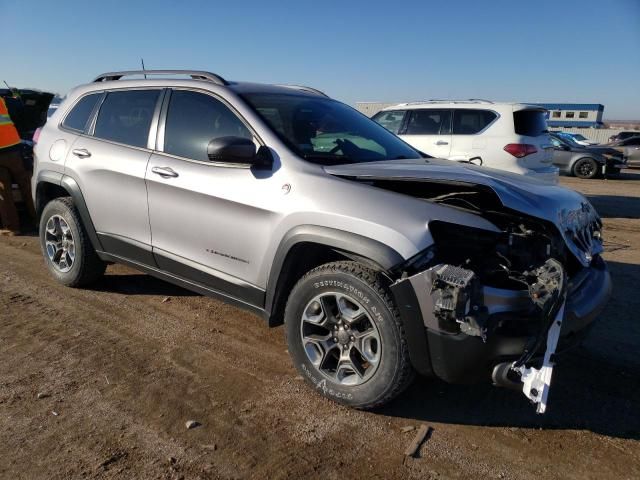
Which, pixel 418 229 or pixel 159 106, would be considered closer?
pixel 418 229

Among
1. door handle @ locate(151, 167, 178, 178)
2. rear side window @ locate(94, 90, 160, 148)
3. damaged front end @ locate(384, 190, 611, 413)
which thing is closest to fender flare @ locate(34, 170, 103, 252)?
rear side window @ locate(94, 90, 160, 148)

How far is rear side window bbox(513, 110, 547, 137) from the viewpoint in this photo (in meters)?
8.70

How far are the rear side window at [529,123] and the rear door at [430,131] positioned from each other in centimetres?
116

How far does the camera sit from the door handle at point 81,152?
4.45 meters

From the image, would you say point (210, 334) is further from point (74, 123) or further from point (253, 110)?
point (74, 123)

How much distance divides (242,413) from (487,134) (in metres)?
7.29

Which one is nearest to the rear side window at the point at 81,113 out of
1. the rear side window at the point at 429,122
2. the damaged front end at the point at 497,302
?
the damaged front end at the point at 497,302

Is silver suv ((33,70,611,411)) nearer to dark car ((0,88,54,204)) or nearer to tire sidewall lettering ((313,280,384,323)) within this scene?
tire sidewall lettering ((313,280,384,323))

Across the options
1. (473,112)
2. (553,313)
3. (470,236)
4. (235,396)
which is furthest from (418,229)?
(473,112)

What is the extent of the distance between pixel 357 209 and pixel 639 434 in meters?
1.99

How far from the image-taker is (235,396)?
3160 millimetres

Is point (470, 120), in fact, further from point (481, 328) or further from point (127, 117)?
point (481, 328)

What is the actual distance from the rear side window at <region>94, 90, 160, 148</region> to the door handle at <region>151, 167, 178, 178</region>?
1.14ft

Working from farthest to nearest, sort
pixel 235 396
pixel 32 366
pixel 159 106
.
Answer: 1. pixel 159 106
2. pixel 32 366
3. pixel 235 396
